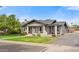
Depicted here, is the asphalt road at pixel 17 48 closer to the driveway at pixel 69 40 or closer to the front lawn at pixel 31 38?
the front lawn at pixel 31 38

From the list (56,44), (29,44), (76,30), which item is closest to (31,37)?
(29,44)

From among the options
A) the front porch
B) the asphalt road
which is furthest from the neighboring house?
the asphalt road

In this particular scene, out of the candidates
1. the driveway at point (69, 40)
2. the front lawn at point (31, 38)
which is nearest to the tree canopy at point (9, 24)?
the front lawn at point (31, 38)

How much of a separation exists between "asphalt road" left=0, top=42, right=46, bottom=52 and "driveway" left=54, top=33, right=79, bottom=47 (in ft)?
0.74

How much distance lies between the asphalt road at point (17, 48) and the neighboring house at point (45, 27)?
0.18 metres

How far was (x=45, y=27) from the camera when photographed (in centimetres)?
325

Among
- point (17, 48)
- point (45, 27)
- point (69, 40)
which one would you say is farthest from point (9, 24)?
point (69, 40)

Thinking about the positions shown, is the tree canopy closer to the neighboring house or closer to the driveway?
the neighboring house

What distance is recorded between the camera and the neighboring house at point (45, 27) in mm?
3213

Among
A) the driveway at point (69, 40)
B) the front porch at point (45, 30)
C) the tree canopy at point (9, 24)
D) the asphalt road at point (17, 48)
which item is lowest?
the asphalt road at point (17, 48)

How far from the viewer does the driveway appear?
321 cm

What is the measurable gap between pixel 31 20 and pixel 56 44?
380mm

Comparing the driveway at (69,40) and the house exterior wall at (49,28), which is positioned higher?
the house exterior wall at (49,28)
